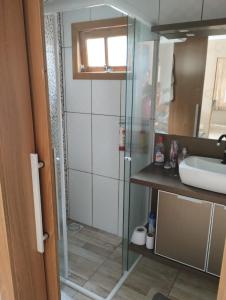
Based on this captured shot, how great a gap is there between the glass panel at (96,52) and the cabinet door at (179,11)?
631mm

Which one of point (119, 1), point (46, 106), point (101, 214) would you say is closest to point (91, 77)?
point (119, 1)

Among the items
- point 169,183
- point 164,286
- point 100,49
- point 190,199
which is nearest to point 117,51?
point 100,49

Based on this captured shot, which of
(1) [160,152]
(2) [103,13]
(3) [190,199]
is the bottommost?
(3) [190,199]

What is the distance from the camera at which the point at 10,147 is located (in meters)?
0.84

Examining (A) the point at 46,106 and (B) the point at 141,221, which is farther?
(B) the point at 141,221

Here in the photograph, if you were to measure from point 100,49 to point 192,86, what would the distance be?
0.95 metres

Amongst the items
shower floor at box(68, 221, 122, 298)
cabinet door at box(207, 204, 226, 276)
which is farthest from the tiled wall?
cabinet door at box(207, 204, 226, 276)

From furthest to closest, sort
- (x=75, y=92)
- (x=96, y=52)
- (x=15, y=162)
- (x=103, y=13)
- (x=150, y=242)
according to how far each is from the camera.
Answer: (x=75, y=92)
(x=96, y=52)
(x=103, y=13)
(x=150, y=242)
(x=15, y=162)

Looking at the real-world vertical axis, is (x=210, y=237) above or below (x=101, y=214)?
above

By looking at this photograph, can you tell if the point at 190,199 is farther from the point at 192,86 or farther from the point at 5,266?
the point at 5,266

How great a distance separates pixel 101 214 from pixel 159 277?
868 mm

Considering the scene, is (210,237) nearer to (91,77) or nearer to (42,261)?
(42,261)

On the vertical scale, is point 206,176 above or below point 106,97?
below

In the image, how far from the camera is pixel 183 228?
188 cm
